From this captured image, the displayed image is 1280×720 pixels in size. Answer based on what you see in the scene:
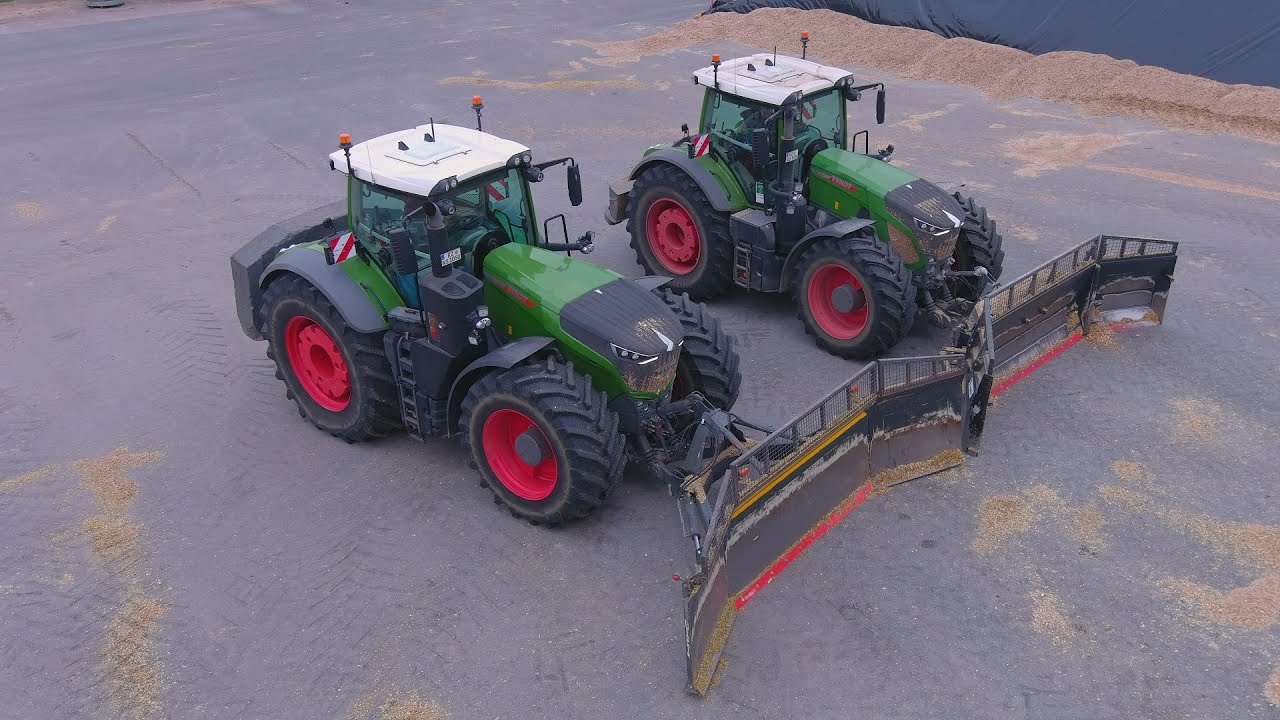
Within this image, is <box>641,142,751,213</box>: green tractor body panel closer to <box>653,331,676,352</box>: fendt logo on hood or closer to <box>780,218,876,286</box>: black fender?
<box>780,218,876,286</box>: black fender

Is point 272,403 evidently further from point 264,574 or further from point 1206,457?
point 1206,457

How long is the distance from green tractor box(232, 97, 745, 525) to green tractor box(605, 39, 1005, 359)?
205cm

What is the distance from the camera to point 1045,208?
40.8 ft

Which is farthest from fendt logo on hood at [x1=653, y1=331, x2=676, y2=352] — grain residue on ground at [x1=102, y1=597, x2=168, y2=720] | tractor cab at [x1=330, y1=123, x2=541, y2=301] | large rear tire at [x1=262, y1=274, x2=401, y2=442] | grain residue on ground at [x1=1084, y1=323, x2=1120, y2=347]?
grain residue on ground at [x1=1084, y1=323, x2=1120, y2=347]

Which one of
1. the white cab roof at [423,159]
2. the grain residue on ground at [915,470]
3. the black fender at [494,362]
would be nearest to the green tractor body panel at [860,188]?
the grain residue on ground at [915,470]

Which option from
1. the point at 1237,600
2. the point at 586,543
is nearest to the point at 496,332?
the point at 586,543

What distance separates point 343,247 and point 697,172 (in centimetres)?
390

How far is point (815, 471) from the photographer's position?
6.59m

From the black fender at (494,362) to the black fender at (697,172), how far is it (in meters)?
3.53

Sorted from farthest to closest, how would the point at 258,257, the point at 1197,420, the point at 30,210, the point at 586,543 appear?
the point at 30,210, the point at 258,257, the point at 1197,420, the point at 586,543

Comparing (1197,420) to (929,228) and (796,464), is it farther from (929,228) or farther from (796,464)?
(796,464)

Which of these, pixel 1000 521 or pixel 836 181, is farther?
pixel 836 181

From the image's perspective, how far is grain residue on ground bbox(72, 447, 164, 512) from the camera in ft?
23.8

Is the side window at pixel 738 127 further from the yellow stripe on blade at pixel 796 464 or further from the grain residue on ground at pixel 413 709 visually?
the grain residue on ground at pixel 413 709
